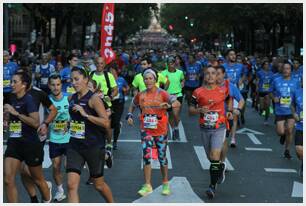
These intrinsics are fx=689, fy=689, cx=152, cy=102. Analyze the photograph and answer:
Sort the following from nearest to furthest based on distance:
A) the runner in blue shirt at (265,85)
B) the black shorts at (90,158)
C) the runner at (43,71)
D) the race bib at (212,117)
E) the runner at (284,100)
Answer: the black shorts at (90,158), the race bib at (212,117), the runner at (284,100), the runner in blue shirt at (265,85), the runner at (43,71)

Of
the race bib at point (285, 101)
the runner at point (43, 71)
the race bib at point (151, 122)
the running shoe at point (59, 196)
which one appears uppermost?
the race bib at point (151, 122)

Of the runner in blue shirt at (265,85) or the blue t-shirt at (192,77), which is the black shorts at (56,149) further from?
the blue t-shirt at (192,77)

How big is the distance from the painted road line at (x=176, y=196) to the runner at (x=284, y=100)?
2777 millimetres

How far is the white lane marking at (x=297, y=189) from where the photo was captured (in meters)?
8.49

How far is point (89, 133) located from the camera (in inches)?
269

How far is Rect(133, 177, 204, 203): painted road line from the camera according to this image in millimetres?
8000

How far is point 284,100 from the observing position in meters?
11.2

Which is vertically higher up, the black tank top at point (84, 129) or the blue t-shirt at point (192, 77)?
the black tank top at point (84, 129)

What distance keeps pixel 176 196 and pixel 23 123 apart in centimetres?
228

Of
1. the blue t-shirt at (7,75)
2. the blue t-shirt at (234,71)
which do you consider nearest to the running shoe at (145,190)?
the blue t-shirt at (234,71)

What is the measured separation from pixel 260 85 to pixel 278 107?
5.48 meters

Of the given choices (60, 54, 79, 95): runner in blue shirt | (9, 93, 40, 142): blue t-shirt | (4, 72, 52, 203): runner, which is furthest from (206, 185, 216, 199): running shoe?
(60, 54, 79, 95): runner in blue shirt

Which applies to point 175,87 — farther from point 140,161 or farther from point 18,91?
point 18,91

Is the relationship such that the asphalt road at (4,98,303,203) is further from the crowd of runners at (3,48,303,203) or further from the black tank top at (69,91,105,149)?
the black tank top at (69,91,105,149)
